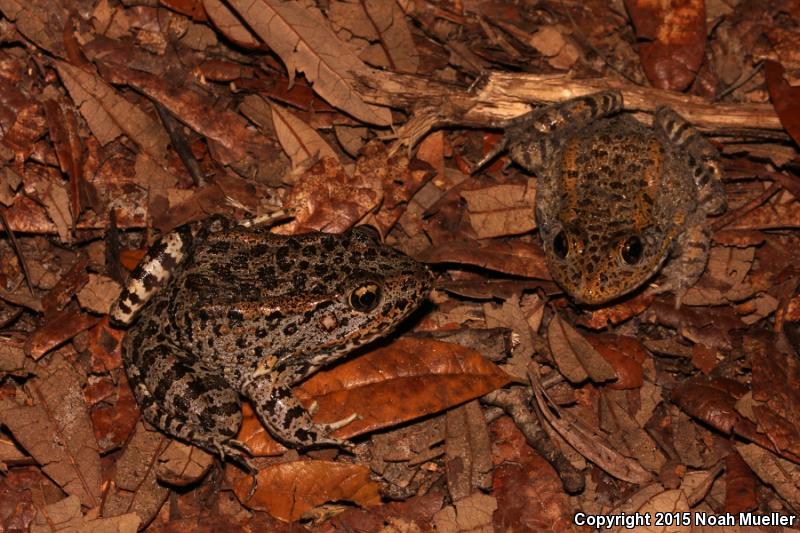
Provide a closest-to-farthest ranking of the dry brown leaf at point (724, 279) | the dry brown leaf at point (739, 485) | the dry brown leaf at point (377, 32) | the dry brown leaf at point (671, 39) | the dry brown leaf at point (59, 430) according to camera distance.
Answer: the dry brown leaf at point (59, 430) < the dry brown leaf at point (739, 485) < the dry brown leaf at point (724, 279) < the dry brown leaf at point (377, 32) < the dry brown leaf at point (671, 39)

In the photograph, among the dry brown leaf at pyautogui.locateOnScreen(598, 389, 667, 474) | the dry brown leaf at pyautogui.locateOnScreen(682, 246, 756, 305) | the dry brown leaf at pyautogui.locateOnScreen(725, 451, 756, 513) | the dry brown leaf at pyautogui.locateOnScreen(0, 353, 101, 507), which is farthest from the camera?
the dry brown leaf at pyautogui.locateOnScreen(682, 246, 756, 305)

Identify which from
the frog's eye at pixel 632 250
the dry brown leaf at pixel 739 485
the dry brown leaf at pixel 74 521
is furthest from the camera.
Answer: the frog's eye at pixel 632 250

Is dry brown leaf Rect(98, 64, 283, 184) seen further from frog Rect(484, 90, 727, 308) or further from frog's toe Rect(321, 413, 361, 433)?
frog's toe Rect(321, 413, 361, 433)

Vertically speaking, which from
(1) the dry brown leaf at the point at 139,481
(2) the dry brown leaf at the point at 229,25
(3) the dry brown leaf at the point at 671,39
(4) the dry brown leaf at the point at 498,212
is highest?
(2) the dry brown leaf at the point at 229,25

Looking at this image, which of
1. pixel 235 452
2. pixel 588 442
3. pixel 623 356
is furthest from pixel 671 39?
pixel 235 452

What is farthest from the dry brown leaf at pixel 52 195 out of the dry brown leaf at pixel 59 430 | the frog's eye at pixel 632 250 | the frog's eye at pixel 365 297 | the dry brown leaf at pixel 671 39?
the dry brown leaf at pixel 671 39

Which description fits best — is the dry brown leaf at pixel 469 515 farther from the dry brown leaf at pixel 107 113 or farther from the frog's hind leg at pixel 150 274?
the dry brown leaf at pixel 107 113

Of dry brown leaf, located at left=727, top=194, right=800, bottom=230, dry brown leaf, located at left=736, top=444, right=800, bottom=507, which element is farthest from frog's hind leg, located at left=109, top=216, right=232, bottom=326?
dry brown leaf, located at left=727, top=194, right=800, bottom=230
